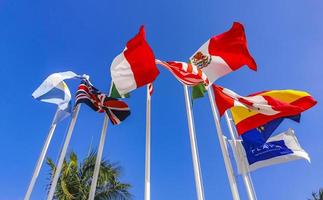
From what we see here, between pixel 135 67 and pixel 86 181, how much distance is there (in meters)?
7.17

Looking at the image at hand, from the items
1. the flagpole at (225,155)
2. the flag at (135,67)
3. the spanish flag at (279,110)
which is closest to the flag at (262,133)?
the spanish flag at (279,110)

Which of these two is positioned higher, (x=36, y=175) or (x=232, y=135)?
(x=232, y=135)

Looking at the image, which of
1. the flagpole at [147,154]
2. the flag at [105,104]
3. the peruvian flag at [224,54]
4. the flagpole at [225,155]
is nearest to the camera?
the flagpole at [225,155]

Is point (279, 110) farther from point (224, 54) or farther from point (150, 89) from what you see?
point (150, 89)

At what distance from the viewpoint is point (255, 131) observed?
15.1 m

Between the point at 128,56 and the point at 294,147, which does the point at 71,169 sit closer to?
the point at 128,56

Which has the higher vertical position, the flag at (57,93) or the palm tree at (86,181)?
the flag at (57,93)

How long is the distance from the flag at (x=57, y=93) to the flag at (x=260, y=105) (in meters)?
6.45

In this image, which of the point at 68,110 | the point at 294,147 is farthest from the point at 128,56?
the point at 294,147

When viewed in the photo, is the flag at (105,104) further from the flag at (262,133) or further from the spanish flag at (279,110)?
the flag at (262,133)

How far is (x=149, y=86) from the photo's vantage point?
643 inches

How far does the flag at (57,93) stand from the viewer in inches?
619

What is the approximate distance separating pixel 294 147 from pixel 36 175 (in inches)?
401

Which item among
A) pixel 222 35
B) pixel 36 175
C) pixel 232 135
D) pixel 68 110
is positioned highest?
pixel 222 35
